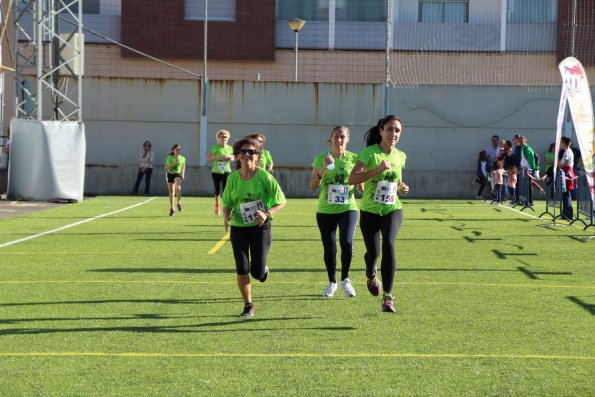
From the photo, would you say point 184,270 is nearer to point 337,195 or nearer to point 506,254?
point 337,195

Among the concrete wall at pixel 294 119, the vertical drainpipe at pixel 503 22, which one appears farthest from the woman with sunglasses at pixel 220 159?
the vertical drainpipe at pixel 503 22

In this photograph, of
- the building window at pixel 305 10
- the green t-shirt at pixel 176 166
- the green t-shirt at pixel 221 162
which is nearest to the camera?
the green t-shirt at pixel 221 162

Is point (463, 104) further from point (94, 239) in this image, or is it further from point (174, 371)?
point (174, 371)

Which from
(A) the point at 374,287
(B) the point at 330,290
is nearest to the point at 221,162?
(B) the point at 330,290

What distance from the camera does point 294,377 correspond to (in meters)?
6.92

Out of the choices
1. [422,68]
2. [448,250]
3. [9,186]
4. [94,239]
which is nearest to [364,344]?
[448,250]

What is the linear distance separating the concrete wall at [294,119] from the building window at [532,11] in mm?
6485

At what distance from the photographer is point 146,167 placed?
33906 millimetres

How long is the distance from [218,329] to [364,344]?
53.0 inches

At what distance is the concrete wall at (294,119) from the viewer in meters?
34.4

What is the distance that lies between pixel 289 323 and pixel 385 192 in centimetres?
158

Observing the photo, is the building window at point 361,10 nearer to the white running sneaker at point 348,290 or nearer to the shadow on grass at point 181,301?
the white running sneaker at point 348,290

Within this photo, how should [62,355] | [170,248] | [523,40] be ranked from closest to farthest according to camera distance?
[62,355] → [170,248] → [523,40]

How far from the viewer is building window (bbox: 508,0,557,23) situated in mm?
39938
